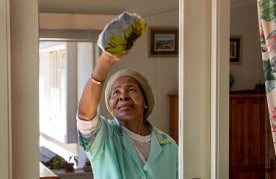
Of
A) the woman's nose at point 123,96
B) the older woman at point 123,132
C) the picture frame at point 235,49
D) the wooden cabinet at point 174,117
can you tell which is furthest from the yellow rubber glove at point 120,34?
the picture frame at point 235,49

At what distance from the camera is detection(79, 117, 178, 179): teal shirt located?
1.44 m

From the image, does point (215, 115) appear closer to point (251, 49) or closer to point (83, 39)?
point (251, 49)

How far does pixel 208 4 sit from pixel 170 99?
1.24 feet

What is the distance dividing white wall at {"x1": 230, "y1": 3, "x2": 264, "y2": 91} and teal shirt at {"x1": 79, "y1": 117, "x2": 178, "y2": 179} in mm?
343

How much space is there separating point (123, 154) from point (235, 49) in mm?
568

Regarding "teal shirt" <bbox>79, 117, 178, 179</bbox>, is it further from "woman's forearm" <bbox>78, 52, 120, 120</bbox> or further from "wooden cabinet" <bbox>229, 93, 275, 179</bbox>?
"wooden cabinet" <bbox>229, 93, 275, 179</bbox>

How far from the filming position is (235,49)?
1588 mm

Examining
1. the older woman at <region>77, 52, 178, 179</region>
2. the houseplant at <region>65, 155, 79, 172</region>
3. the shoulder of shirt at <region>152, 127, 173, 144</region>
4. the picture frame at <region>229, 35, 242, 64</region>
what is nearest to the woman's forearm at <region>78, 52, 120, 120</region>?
the older woman at <region>77, 52, 178, 179</region>

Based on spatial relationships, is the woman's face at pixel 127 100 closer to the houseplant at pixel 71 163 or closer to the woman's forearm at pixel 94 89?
the woman's forearm at pixel 94 89

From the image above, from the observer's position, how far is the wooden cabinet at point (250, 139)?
159 cm

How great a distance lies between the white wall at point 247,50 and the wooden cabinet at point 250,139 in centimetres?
6

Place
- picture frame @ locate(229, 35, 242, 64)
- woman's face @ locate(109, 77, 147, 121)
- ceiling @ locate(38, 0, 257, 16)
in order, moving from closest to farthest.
Result: ceiling @ locate(38, 0, 257, 16)
woman's face @ locate(109, 77, 147, 121)
picture frame @ locate(229, 35, 242, 64)

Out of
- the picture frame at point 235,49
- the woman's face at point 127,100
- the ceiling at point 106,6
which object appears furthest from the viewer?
the picture frame at point 235,49

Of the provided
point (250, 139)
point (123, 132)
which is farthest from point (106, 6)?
point (250, 139)
